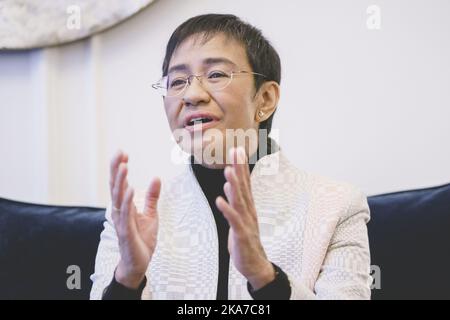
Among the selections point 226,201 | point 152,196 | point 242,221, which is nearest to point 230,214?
point 242,221

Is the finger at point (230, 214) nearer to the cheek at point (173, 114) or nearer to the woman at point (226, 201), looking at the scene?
the woman at point (226, 201)

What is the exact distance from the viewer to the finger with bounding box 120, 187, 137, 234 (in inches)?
32.0

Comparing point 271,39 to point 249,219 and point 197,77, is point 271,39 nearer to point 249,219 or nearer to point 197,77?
point 197,77

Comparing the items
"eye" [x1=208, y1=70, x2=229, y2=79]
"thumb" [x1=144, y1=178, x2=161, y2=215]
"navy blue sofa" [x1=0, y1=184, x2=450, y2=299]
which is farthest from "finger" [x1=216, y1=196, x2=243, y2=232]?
"navy blue sofa" [x1=0, y1=184, x2=450, y2=299]

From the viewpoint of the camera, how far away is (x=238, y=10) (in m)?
1.29

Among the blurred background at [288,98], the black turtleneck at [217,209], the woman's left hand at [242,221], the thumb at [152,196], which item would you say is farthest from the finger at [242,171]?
the blurred background at [288,98]

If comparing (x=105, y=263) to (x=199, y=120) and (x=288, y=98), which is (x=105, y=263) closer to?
(x=199, y=120)

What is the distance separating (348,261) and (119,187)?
0.39 m

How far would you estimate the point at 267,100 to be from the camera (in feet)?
3.72

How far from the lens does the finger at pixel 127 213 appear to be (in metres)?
0.81

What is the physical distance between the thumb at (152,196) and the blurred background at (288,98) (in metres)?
0.42

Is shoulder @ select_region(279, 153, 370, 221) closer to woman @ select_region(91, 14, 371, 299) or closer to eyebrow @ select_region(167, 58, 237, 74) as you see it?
woman @ select_region(91, 14, 371, 299)
